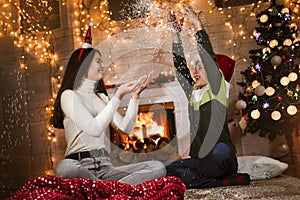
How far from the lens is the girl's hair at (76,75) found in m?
1.45

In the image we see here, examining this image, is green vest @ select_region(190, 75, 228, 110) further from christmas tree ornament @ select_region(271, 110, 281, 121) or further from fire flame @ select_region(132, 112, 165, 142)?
christmas tree ornament @ select_region(271, 110, 281, 121)

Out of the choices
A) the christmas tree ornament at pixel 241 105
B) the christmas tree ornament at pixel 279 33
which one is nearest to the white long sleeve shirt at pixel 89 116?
the christmas tree ornament at pixel 241 105

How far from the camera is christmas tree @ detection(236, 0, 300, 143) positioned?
209 centimetres

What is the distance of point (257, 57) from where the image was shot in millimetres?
2184

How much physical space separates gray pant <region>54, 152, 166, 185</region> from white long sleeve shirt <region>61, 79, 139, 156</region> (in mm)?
49

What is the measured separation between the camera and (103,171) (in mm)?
1414

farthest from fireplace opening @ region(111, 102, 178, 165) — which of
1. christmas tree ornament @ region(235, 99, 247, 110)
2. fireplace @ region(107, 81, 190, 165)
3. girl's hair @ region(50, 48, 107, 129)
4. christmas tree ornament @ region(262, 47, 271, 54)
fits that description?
christmas tree ornament @ region(262, 47, 271, 54)

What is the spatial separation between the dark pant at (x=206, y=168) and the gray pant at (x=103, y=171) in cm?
16

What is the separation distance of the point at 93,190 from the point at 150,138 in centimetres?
51

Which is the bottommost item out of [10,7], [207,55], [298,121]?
[298,121]

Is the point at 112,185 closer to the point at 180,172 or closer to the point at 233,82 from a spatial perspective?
the point at 180,172

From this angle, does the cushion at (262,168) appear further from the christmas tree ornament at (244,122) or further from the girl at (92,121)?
the girl at (92,121)

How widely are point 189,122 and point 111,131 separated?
39cm

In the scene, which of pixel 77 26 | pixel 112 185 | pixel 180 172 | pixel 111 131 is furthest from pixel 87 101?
pixel 77 26
